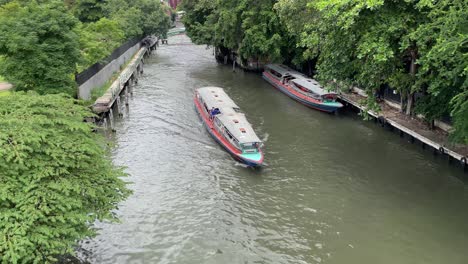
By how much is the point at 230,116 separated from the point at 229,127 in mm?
1991

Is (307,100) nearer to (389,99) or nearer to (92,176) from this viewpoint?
(389,99)

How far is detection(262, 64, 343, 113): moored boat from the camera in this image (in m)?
32.3

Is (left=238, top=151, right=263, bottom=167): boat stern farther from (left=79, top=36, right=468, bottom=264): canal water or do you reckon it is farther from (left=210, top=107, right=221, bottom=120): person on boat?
(left=210, top=107, right=221, bottom=120): person on boat

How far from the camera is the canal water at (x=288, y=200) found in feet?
50.6

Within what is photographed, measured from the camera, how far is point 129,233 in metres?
16.5

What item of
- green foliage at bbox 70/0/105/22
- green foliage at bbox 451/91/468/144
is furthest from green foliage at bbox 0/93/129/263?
green foliage at bbox 70/0/105/22

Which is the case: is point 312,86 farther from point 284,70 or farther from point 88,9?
point 88,9

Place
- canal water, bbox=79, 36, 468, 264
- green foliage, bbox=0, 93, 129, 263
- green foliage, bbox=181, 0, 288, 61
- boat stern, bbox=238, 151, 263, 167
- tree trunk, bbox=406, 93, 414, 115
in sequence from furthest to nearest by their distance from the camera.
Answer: green foliage, bbox=181, 0, 288, 61 → tree trunk, bbox=406, 93, 414, 115 → boat stern, bbox=238, 151, 263, 167 → canal water, bbox=79, 36, 468, 264 → green foliage, bbox=0, 93, 129, 263

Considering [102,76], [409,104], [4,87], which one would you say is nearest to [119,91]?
[102,76]

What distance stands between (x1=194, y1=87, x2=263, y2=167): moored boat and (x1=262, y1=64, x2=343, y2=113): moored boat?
7.24m

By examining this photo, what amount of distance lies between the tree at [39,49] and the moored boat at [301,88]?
17.0 m

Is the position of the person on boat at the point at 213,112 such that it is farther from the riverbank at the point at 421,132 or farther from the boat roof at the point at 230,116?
the riverbank at the point at 421,132

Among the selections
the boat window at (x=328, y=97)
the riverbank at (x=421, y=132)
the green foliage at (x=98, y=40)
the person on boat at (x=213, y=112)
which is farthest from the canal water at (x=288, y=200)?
the green foliage at (x=98, y=40)

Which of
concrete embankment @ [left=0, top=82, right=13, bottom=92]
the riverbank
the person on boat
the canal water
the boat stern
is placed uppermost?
concrete embankment @ [left=0, top=82, right=13, bottom=92]
